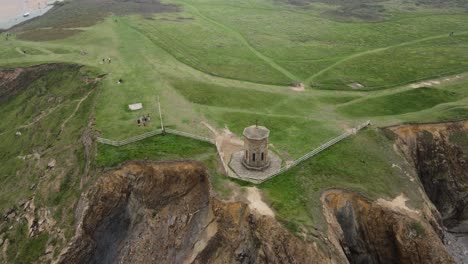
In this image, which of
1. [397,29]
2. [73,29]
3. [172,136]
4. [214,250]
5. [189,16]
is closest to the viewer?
[214,250]

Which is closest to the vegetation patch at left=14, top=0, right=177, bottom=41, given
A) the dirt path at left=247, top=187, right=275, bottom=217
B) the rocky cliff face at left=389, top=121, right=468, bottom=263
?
the dirt path at left=247, top=187, right=275, bottom=217

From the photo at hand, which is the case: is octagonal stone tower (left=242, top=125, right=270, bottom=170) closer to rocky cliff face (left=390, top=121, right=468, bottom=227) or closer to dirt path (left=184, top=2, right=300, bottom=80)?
rocky cliff face (left=390, top=121, right=468, bottom=227)

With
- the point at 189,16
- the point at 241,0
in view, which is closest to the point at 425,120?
the point at 189,16

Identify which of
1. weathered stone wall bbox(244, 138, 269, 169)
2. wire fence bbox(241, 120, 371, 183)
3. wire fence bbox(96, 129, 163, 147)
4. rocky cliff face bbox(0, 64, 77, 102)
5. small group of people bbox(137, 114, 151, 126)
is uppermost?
weathered stone wall bbox(244, 138, 269, 169)

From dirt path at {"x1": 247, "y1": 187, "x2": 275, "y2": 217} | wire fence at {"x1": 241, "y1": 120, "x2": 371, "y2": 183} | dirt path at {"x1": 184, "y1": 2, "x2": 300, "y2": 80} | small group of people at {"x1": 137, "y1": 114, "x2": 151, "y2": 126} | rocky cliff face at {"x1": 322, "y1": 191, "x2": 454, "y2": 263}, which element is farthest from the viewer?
dirt path at {"x1": 184, "y1": 2, "x2": 300, "y2": 80}

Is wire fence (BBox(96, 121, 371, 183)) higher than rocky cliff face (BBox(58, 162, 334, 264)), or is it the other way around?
wire fence (BBox(96, 121, 371, 183))

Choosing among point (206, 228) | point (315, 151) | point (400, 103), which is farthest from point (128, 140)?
point (400, 103)

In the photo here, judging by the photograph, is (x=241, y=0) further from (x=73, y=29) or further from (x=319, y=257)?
(x=319, y=257)
